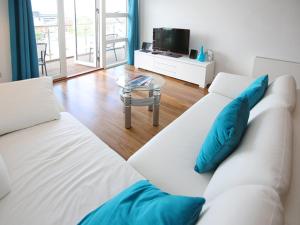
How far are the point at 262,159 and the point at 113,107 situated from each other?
275 centimetres

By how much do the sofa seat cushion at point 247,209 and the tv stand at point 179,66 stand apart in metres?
3.68

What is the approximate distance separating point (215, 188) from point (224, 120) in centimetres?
41

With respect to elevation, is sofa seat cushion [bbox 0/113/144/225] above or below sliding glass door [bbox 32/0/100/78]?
below

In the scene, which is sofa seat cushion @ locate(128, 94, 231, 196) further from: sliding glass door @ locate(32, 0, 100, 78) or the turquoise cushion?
sliding glass door @ locate(32, 0, 100, 78)

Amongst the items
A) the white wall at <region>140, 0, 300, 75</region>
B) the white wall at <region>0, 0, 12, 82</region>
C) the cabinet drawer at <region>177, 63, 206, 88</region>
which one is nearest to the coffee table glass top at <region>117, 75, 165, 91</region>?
the cabinet drawer at <region>177, 63, 206, 88</region>

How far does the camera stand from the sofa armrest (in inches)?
108

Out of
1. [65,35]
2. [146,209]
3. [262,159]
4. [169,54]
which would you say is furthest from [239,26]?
[146,209]

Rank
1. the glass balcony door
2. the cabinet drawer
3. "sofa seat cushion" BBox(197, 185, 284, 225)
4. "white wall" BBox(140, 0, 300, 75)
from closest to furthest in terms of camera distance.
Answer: "sofa seat cushion" BBox(197, 185, 284, 225) < "white wall" BBox(140, 0, 300, 75) < the cabinet drawer < the glass balcony door

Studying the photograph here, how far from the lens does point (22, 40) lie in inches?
144

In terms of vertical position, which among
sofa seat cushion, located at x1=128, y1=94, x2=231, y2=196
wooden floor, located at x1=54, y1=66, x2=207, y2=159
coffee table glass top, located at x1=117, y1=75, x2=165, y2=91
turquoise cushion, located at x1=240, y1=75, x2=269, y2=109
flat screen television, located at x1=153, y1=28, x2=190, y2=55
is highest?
flat screen television, located at x1=153, y1=28, x2=190, y2=55

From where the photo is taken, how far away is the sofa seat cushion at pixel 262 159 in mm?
917

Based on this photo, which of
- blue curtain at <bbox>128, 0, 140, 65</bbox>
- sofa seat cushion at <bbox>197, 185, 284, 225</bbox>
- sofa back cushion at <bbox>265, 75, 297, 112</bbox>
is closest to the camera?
sofa seat cushion at <bbox>197, 185, 284, 225</bbox>

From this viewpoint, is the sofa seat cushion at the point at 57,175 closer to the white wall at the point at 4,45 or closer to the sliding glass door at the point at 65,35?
the white wall at the point at 4,45

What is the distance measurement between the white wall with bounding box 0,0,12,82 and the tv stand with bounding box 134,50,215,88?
257cm
